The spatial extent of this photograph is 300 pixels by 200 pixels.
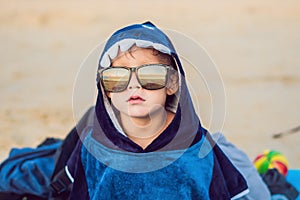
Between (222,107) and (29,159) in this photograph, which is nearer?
(222,107)

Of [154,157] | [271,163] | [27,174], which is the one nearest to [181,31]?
[271,163]

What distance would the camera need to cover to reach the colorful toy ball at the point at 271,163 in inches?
102

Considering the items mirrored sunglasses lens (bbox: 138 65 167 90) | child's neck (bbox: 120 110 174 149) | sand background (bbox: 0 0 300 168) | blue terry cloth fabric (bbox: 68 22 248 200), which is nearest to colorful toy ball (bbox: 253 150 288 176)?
sand background (bbox: 0 0 300 168)

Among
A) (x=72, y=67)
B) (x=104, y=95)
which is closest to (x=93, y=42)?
(x=72, y=67)

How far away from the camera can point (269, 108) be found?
4.41 m

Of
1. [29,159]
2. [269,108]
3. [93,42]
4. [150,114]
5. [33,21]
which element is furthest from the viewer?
[33,21]

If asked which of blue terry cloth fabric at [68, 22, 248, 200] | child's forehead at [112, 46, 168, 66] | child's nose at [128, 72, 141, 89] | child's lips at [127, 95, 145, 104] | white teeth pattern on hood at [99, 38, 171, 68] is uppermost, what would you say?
white teeth pattern on hood at [99, 38, 171, 68]

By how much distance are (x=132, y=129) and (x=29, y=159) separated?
898mm

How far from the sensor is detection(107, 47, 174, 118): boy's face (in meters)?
1.49

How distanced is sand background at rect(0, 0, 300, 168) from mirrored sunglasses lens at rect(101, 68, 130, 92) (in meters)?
2.18

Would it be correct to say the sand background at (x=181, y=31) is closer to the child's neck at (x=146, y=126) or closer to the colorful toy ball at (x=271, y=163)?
the colorful toy ball at (x=271, y=163)

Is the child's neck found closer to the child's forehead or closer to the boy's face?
the boy's face

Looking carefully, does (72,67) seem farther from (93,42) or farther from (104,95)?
(104,95)

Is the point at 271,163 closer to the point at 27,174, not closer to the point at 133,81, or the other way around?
the point at 27,174
